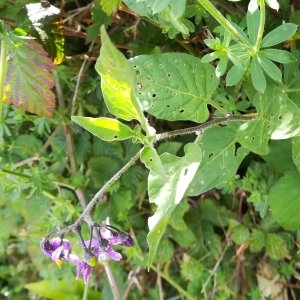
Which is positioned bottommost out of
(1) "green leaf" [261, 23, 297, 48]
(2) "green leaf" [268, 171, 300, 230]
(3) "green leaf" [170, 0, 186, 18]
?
(2) "green leaf" [268, 171, 300, 230]

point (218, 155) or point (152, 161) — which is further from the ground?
point (152, 161)

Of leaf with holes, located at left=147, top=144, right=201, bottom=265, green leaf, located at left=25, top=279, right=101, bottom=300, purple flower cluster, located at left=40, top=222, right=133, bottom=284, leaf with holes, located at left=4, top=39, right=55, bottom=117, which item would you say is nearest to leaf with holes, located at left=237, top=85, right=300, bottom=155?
leaf with holes, located at left=147, top=144, right=201, bottom=265

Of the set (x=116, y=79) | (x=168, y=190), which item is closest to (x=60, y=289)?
(x=168, y=190)

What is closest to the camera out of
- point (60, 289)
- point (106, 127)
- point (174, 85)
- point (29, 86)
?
point (106, 127)

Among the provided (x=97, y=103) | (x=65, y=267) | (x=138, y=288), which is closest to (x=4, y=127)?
(x=97, y=103)

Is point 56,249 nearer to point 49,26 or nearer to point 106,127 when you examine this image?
point 106,127

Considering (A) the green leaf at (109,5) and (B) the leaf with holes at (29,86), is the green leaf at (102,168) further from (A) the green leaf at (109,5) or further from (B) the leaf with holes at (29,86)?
(A) the green leaf at (109,5)

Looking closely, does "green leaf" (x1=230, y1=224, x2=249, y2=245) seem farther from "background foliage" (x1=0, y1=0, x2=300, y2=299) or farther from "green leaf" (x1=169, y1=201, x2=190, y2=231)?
"green leaf" (x1=169, y1=201, x2=190, y2=231)

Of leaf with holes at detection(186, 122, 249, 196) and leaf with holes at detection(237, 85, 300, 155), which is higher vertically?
leaf with holes at detection(237, 85, 300, 155)
